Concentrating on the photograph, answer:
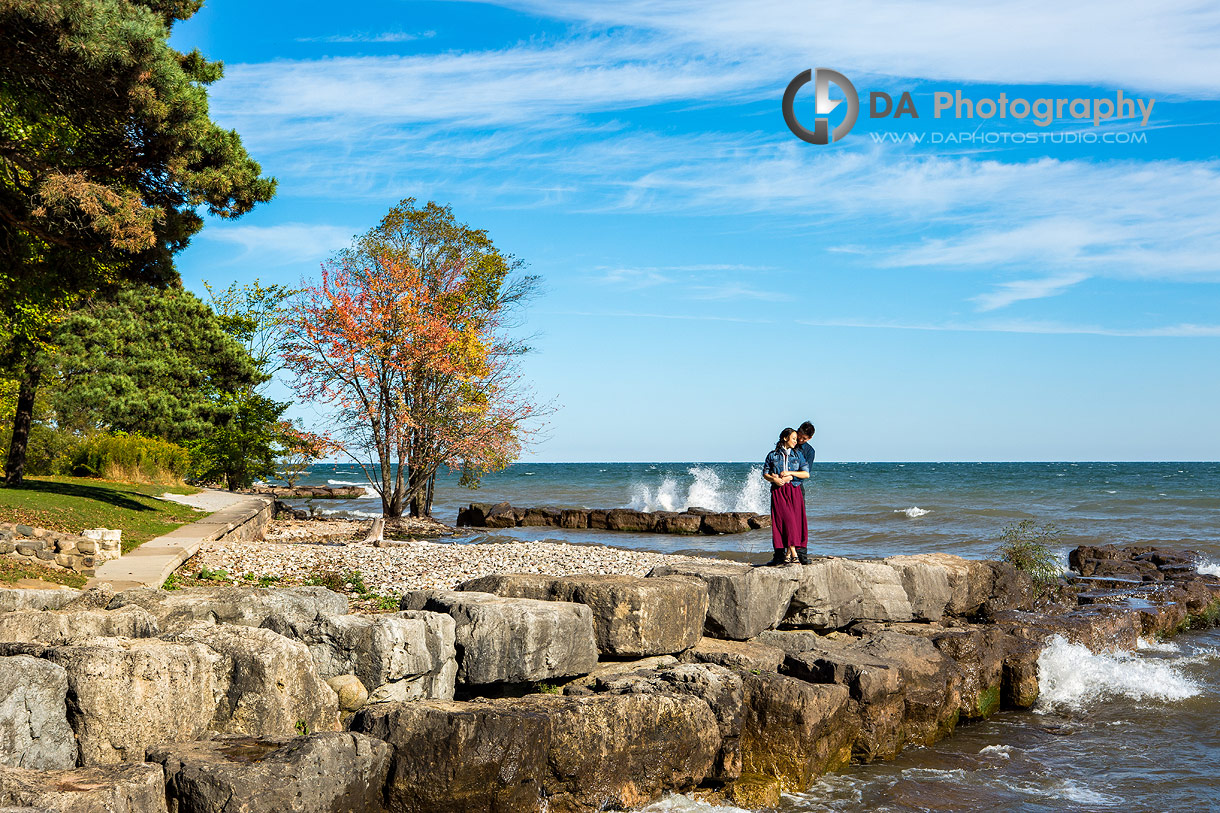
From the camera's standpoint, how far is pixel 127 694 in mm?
4629

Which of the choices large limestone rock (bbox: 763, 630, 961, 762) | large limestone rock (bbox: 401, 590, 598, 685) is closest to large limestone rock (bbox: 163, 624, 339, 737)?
large limestone rock (bbox: 401, 590, 598, 685)

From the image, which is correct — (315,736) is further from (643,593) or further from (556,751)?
(643,593)

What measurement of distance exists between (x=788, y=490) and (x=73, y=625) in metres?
7.45

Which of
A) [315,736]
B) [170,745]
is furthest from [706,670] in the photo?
[170,745]

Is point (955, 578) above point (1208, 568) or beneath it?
above

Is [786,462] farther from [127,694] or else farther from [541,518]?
[541,518]

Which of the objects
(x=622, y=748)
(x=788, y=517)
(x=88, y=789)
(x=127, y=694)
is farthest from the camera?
(x=788, y=517)

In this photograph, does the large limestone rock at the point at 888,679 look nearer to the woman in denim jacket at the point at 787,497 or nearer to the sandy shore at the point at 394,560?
the woman in denim jacket at the point at 787,497

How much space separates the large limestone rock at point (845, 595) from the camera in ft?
31.7

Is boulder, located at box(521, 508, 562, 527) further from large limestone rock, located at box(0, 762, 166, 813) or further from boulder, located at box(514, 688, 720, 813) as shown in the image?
large limestone rock, located at box(0, 762, 166, 813)

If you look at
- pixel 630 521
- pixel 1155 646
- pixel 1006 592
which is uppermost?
pixel 1006 592

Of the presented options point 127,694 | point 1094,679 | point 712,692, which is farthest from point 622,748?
point 1094,679

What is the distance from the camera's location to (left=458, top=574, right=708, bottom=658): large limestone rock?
7312 millimetres

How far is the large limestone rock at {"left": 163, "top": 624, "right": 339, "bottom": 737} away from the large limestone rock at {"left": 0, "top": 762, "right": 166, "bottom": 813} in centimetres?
91
